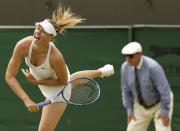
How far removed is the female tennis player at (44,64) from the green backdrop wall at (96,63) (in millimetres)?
2105

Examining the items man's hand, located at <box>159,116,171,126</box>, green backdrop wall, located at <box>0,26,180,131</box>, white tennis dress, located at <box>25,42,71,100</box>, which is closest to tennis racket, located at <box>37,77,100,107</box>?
white tennis dress, located at <box>25,42,71,100</box>

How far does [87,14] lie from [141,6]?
3.02 ft

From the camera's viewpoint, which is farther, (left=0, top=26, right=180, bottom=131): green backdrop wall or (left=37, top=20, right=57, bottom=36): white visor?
(left=0, top=26, right=180, bottom=131): green backdrop wall

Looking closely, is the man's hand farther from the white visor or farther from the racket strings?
the white visor

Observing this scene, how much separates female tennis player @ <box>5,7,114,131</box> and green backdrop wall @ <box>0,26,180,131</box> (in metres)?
2.11

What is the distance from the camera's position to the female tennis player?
8.03 m

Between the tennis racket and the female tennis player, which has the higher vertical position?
the female tennis player

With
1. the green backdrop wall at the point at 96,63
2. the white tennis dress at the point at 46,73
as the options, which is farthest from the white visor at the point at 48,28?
the green backdrop wall at the point at 96,63

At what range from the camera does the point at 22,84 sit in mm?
10727

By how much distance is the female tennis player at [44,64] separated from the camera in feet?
26.3

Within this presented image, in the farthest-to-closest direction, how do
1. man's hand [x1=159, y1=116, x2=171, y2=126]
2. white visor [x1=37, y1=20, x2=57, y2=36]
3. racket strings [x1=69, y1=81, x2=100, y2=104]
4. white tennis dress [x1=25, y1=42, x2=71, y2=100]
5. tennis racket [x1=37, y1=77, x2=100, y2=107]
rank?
1. racket strings [x1=69, y1=81, x2=100, y2=104]
2. tennis racket [x1=37, y1=77, x2=100, y2=107]
3. white tennis dress [x1=25, y1=42, x2=71, y2=100]
4. man's hand [x1=159, y1=116, x2=171, y2=126]
5. white visor [x1=37, y1=20, x2=57, y2=36]

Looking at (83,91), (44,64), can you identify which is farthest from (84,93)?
(44,64)

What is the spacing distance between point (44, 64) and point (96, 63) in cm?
245

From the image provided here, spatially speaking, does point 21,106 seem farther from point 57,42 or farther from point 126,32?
point 126,32
